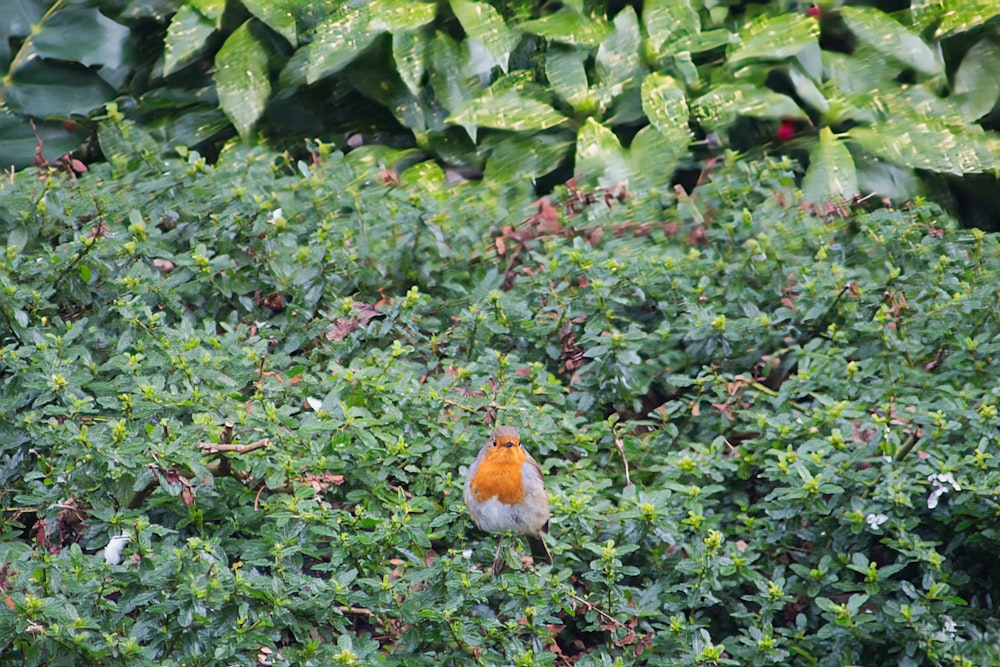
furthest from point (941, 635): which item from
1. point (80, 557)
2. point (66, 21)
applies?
point (66, 21)

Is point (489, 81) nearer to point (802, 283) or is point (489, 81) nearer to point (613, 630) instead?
point (802, 283)

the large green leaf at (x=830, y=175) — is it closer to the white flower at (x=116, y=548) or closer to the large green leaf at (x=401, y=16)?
the large green leaf at (x=401, y=16)

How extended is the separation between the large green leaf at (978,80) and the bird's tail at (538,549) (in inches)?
132

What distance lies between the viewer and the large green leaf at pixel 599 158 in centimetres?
501

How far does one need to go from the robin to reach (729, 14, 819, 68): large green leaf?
2929 mm

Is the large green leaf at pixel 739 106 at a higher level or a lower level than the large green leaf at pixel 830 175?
higher

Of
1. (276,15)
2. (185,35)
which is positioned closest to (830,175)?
(276,15)

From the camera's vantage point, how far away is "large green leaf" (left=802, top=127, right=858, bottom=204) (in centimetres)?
488

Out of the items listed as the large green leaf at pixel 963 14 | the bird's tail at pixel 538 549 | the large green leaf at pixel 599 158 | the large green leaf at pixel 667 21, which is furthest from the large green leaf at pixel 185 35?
the large green leaf at pixel 963 14

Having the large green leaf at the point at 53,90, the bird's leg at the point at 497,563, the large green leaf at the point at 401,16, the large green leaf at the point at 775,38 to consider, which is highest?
the large green leaf at the point at 401,16

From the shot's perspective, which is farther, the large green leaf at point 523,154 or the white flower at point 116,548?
the large green leaf at point 523,154

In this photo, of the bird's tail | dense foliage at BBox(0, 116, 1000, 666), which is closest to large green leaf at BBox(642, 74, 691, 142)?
dense foliage at BBox(0, 116, 1000, 666)

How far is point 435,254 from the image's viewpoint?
4285 millimetres

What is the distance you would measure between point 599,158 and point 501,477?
8.18 feet
